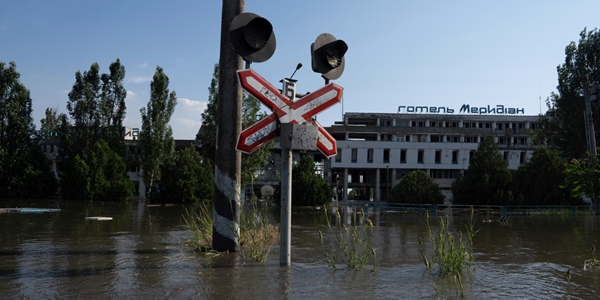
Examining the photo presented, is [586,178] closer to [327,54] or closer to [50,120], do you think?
[327,54]

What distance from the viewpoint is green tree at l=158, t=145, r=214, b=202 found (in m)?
43.9

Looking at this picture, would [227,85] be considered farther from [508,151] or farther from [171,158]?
[508,151]

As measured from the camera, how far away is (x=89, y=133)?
50812 mm

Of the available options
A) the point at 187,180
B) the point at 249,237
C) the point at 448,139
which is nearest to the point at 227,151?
the point at 249,237

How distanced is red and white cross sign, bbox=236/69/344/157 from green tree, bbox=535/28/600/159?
43828mm

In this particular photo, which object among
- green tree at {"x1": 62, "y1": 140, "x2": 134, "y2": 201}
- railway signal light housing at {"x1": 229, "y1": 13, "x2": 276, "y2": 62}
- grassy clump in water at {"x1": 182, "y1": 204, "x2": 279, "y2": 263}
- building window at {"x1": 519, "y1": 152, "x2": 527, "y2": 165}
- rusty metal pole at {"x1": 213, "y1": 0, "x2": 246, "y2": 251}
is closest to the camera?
railway signal light housing at {"x1": 229, "y1": 13, "x2": 276, "y2": 62}

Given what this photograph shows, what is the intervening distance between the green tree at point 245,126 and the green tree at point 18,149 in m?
15.8

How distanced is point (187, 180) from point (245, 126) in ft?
29.0

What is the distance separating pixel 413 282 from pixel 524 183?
40.2 m

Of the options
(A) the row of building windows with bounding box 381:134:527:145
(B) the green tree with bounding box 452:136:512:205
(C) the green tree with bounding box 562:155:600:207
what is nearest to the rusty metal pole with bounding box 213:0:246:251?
(C) the green tree with bounding box 562:155:600:207

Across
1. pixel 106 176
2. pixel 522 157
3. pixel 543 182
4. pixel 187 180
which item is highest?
pixel 522 157

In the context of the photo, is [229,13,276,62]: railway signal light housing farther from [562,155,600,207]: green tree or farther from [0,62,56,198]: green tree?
[0,62,56,198]: green tree

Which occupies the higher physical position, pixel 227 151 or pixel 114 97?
pixel 114 97

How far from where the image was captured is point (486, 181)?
1629 inches
